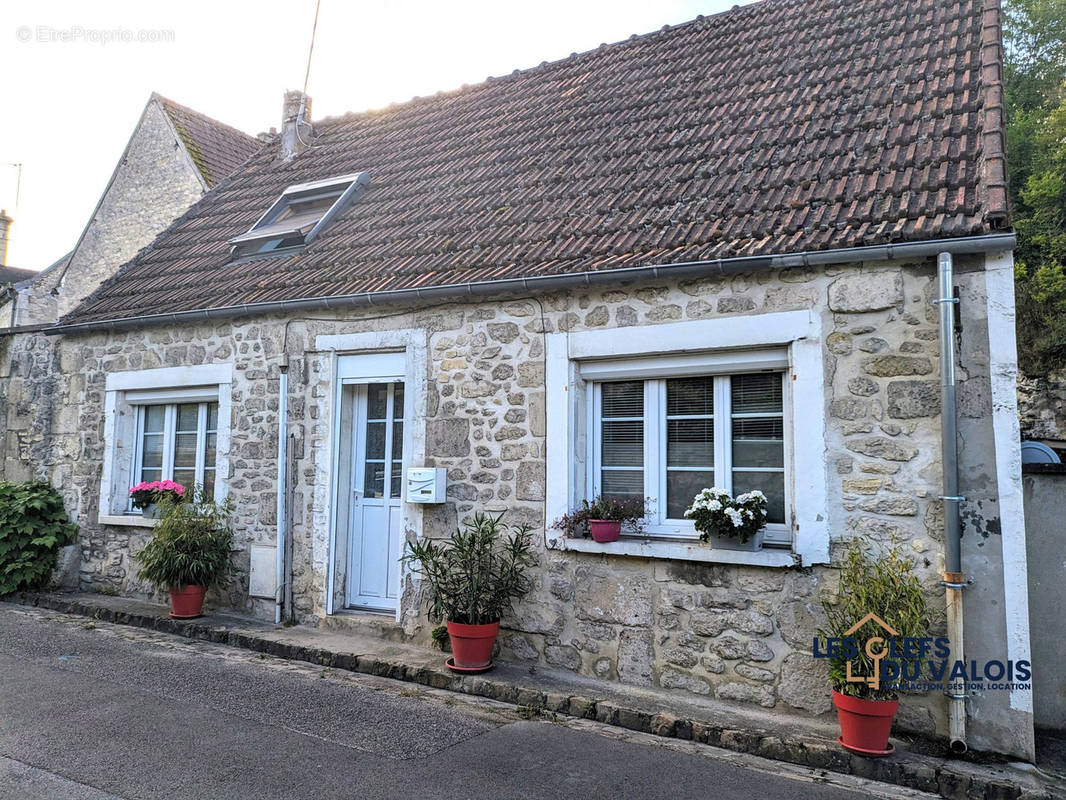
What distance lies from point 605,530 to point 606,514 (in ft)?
0.42

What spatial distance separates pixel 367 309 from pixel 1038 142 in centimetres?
1649

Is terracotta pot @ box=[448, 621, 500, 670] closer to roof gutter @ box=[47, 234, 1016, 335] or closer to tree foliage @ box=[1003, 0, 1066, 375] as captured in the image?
roof gutter @ box=[47, 234, 1016, 335]

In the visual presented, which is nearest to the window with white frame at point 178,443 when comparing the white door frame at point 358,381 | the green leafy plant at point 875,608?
the white door frame at point 358,381

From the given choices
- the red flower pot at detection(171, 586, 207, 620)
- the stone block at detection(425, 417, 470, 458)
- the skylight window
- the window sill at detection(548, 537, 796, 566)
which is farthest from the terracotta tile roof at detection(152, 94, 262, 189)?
the window sill at detection(548, 537, 796, 566)

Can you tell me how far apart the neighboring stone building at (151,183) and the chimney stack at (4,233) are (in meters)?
12.7

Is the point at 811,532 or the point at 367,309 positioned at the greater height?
the point at 367,309

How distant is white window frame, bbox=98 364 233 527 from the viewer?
7844mm

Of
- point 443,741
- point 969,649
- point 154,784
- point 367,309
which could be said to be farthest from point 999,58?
point 154,784

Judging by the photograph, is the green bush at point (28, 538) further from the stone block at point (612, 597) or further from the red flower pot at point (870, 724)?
the red flower pot at point (870, 724)

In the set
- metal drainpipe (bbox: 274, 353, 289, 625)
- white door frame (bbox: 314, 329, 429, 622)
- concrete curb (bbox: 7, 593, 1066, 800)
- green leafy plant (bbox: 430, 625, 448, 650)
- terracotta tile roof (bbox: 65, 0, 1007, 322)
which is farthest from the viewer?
metal drainpipe (bbox: 274, 353, 289, 625)

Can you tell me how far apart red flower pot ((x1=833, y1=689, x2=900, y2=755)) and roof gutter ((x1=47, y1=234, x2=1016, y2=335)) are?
261 cm

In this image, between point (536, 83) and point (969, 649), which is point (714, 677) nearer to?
point (969, 649)

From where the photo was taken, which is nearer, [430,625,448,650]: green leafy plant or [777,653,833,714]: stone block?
[777,653,833,714]: stone block

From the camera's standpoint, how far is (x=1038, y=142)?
16953 millimetres
